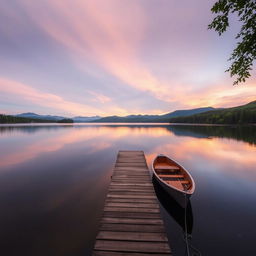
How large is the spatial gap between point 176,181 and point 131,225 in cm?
498

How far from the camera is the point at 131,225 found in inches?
193

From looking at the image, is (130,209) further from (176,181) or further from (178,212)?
(176,181)

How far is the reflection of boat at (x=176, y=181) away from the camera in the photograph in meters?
6.32

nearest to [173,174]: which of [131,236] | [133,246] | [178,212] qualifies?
[178,212]

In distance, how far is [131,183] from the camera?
27.6 ft

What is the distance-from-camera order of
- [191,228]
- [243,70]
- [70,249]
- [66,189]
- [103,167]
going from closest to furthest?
[70,249], [243,70], [191,228], [66,189], [103,167]

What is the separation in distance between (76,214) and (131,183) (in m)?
3.70

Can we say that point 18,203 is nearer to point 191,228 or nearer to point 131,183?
point 131,183

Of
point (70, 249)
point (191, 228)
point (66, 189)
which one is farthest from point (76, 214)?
point (191, 228)

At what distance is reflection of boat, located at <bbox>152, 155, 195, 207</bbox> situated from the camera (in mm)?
6322

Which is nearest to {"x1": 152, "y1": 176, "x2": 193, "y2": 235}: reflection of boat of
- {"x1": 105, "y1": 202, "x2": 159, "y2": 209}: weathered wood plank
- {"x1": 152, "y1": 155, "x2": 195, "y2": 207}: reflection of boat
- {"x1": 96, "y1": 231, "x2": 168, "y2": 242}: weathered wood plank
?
{"x1": 152, "y1": 155, "x2": 195, "y2": 207}: reflection of boat

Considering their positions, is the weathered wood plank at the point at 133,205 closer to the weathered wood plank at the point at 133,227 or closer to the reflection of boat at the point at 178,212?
the weathered wood plank at the point at 133,227

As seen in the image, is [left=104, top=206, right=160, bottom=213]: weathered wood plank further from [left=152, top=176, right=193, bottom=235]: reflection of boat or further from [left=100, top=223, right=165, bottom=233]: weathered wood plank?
[left=152, top=176, right=193, bottom=235]: reflection of boat

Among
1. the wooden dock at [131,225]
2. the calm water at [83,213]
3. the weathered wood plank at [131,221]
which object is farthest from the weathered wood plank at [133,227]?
the calm water at [83,213]
